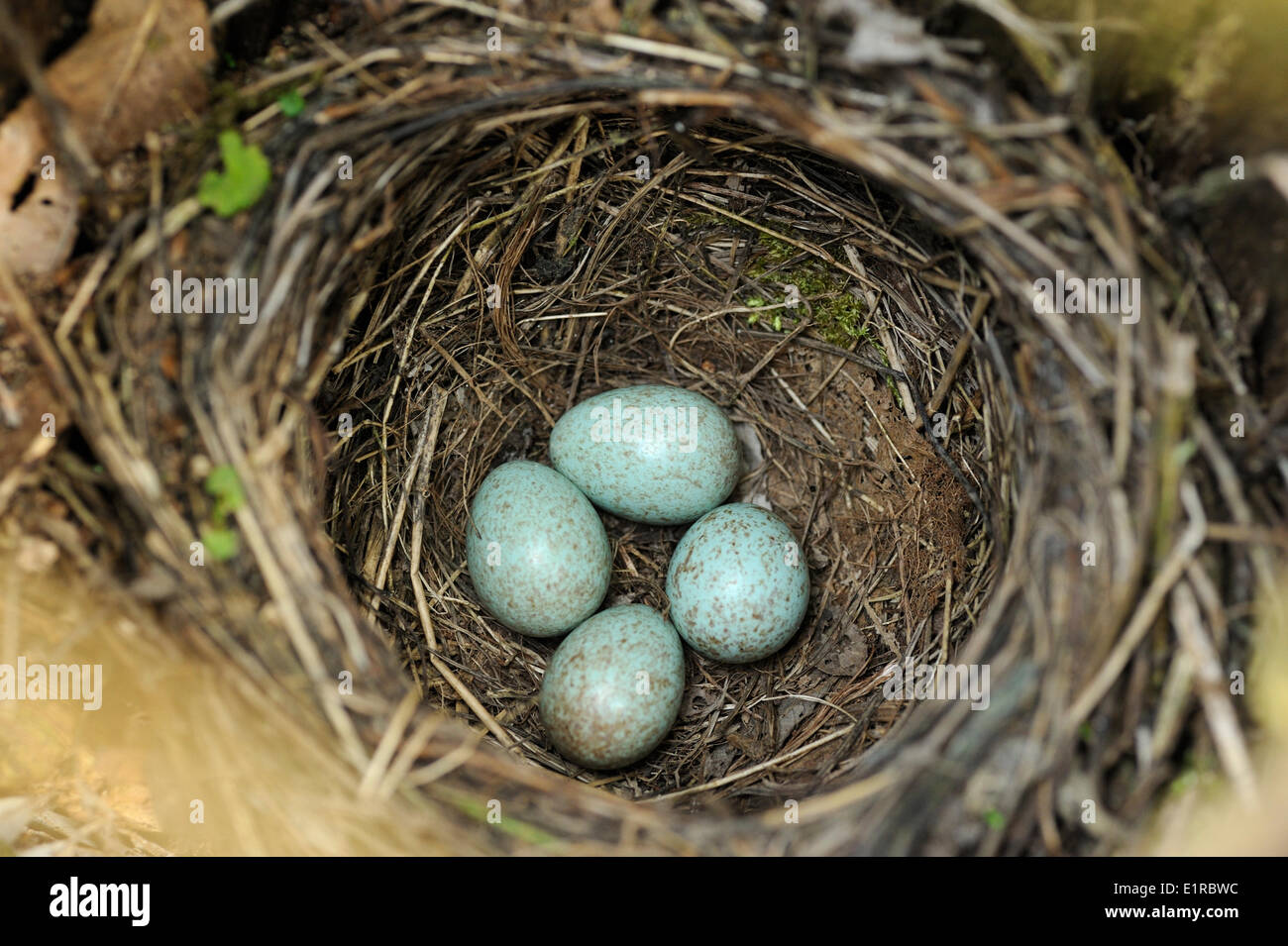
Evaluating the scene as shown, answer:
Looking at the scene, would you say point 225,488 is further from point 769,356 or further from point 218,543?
point 769,356

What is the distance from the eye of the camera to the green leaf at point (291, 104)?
72.4 inches

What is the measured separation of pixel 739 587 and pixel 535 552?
0.61 metres

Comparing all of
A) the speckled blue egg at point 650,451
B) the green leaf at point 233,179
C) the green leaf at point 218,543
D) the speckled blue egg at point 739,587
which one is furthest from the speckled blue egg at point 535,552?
the green leaf at point 233,179

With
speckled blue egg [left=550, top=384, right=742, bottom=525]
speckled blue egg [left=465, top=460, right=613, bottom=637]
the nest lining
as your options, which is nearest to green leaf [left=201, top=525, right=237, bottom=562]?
the nest lining

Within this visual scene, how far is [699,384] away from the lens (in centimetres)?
296

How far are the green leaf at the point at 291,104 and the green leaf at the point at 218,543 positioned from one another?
917 mm

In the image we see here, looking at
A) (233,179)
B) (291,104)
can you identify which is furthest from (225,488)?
(291,104)

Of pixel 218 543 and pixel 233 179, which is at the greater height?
pixel 233 179

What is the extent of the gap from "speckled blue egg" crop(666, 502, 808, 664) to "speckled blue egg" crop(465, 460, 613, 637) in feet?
0.97

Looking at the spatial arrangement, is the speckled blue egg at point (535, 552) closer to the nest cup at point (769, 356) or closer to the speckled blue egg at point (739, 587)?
the nest cup at point (769, 356)

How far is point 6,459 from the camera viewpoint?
176cm

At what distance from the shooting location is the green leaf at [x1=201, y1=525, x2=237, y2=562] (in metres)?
1.74
